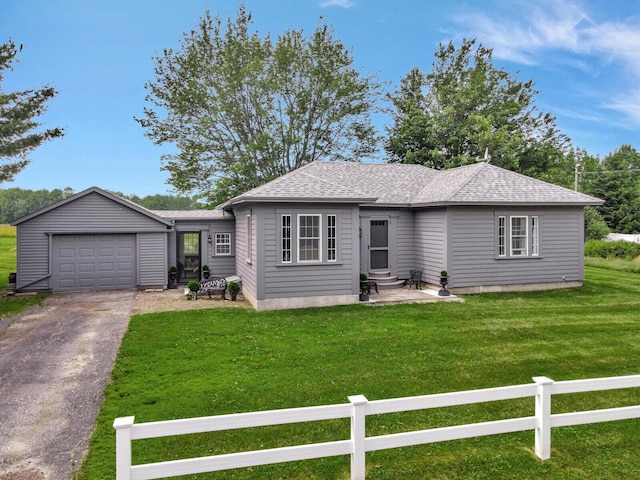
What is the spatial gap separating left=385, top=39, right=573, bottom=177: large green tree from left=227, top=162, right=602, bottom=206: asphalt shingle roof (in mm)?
11498

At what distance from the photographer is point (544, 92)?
104ft

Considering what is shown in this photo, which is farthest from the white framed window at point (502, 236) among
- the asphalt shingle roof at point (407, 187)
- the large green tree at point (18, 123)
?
the large green tree at point (18, 123)

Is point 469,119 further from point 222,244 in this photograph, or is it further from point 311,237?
point 311,237

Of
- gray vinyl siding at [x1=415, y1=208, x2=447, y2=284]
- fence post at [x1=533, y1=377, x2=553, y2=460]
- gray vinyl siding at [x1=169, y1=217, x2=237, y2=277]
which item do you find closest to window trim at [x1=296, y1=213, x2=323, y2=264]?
gray vinyl siding at [x1=415, y1=208, x2=447, y2=284]

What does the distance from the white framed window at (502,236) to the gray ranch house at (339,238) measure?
1.4 inches

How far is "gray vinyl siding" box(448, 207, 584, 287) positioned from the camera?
46.2 feet

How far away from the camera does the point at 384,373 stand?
688 cm

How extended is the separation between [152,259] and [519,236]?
14011 mm

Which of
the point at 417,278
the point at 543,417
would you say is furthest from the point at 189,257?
the point at 543,417

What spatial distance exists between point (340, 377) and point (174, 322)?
5525 millimetres

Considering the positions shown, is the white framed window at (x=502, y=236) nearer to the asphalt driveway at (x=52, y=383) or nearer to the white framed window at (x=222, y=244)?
the white framed window at (x=222, y=244)

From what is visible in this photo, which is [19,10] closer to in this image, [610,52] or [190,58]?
[190,58]

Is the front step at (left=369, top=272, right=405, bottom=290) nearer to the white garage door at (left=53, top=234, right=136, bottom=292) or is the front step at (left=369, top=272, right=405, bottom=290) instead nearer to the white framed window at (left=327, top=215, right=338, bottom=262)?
the white framed window at (left=327, top=215, right=338, bottom=262)

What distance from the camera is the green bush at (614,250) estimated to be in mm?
24444
